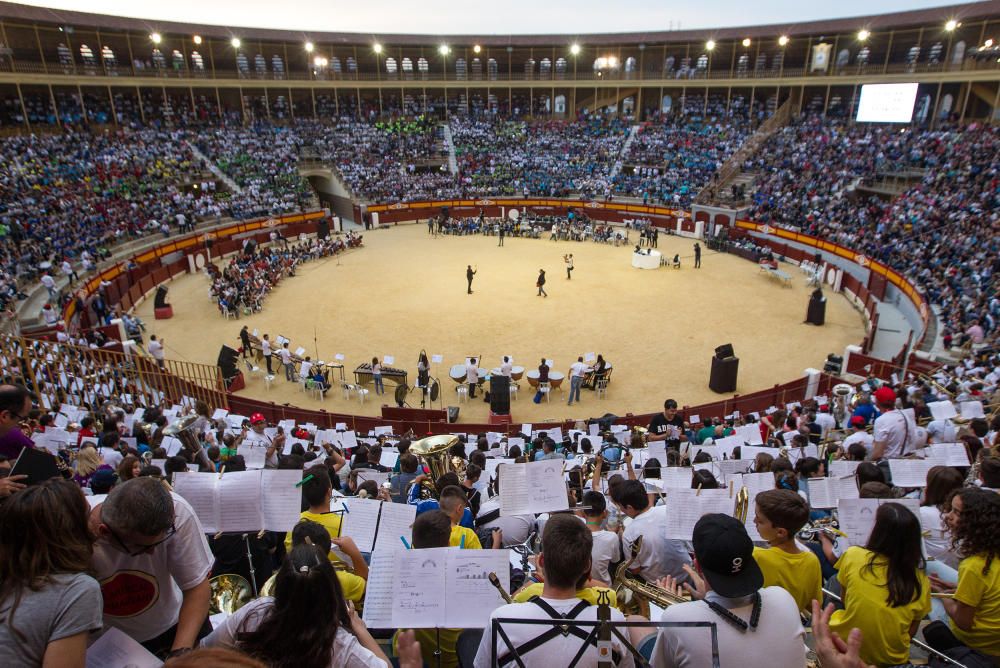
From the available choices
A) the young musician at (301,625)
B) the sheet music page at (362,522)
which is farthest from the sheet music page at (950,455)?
the young musician at (301,625)

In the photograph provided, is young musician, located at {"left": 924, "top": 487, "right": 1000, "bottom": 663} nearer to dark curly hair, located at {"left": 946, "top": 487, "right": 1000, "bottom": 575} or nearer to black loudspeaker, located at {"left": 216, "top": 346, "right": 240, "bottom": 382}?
dark curly hair, located at {"left": 946, "top": 487, "right": 1000, "bottom": 575}

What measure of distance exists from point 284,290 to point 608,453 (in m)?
21.7

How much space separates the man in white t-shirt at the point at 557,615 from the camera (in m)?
3.13

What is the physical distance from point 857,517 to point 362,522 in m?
4.14

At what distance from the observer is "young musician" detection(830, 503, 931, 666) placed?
383cm

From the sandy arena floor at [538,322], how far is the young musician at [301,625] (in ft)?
46.4

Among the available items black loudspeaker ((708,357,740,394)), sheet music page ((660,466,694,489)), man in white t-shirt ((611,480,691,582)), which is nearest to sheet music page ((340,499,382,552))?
man in white t-shirt ((611,480,691,582))

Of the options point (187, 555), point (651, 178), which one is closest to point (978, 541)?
point (187, 555)

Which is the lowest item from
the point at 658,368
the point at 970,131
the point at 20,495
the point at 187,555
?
the point at 658,368

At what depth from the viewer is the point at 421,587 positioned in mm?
3945

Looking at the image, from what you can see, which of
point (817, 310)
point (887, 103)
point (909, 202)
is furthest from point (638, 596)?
point (887, 103)

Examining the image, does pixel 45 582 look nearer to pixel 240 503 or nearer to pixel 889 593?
pixel 240 503

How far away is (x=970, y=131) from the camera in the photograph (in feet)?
115

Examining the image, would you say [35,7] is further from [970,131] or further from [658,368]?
[970,131]
